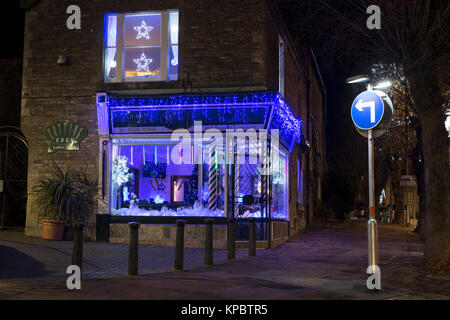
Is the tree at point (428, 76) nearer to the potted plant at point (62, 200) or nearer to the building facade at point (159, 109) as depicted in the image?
the building facade at point (159, 109)

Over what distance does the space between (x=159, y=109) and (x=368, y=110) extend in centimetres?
806

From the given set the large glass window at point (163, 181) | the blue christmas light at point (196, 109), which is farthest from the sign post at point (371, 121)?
the large glass window at point (163, 181)

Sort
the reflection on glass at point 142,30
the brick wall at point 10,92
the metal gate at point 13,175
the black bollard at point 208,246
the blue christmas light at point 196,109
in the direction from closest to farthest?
the black bollard at point 208,246, the blue christmas light at point 196,109, the reflection on glass at point 142,30, the metal gate at point 13,175, the brick wall at point 10,92

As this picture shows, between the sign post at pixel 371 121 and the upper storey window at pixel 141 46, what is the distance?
322 inches

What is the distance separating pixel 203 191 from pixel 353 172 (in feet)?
71.3

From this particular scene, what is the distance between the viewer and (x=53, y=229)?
49.6 feet

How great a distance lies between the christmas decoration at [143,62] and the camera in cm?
1608

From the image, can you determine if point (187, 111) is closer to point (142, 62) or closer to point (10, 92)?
point (142, 62)

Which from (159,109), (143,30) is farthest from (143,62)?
(159,109)

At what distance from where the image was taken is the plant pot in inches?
595

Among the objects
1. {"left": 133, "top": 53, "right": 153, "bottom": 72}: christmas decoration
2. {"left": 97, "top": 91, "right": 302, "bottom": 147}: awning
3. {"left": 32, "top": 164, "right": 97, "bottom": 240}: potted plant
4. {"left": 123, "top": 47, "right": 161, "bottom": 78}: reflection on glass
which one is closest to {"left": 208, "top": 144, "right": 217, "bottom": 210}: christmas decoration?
{"left": 97, "top": 91, "right": 302, "bottom": 147}: awning

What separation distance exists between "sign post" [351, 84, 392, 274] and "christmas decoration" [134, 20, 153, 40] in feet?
29.6

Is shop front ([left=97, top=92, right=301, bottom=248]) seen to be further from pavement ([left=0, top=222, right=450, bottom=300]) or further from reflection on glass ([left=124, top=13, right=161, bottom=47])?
reflection on glass ([left=124, top=13, right=161, bottom=47])

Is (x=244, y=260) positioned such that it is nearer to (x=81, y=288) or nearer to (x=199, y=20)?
(x=81, y=288)
